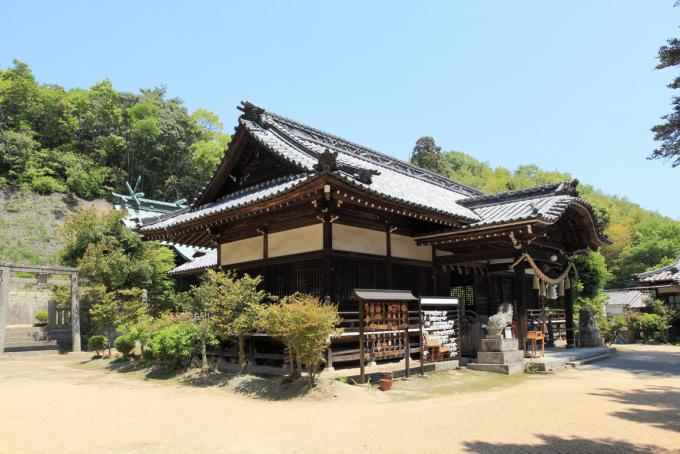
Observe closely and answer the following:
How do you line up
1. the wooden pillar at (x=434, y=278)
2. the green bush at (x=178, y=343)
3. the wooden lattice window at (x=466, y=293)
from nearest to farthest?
the green bush at (x=178, y=343)
the wooden pillar at (x=434, y=278)
the wooden lattice window at (x=466, y=293)

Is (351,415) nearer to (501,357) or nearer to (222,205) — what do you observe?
(501,357)

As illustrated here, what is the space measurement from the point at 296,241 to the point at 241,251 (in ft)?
9.47

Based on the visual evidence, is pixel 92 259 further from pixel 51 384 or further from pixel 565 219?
pixel 565 219

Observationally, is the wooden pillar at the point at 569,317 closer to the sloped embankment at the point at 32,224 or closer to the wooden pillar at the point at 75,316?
the wooden pillar at the point at 75,316

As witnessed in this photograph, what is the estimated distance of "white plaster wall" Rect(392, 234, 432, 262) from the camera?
1384 cm

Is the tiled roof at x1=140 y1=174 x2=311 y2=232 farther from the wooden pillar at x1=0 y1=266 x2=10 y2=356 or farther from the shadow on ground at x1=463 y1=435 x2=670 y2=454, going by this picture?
the wooden pillar at x1=0 y1=266 x2=10 y2=356

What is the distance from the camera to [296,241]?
42.2 feet

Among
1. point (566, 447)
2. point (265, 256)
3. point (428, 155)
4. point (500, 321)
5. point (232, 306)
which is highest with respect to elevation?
point (428, 155)

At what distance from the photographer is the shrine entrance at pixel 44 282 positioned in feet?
65.5

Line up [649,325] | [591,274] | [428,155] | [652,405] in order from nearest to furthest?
[652,405], [591,274], [649,325], [428,155]

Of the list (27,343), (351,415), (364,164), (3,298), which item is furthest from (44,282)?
(351,415)

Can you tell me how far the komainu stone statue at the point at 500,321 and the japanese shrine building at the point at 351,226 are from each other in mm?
843

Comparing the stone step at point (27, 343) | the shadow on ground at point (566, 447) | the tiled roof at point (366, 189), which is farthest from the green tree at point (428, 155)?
the shadow on ground at point (566, 447)

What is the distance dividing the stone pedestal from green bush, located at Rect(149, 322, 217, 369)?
742 centimetres
